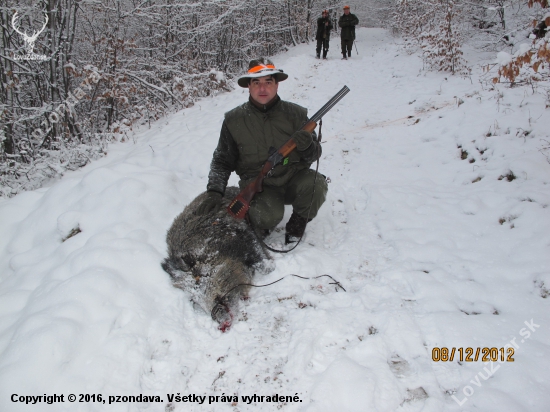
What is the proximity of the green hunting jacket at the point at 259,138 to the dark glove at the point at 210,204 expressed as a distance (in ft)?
0.20

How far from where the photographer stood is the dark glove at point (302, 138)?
8.87ft

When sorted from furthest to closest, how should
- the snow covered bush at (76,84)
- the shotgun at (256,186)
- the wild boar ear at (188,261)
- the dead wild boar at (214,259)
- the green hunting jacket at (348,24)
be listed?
1. the green hunting jacket at (348,24)
2. the snow covered bush at (76,84)
3. the shotgun at (256,186)
4. the wild boar ear at (188,261)
5. the dead wild boar at (214,259)

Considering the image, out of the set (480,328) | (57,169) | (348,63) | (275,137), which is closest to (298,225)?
(275,137)

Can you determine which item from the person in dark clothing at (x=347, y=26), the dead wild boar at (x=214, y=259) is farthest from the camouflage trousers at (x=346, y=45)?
the dead wild boar at (x=214, y=259)

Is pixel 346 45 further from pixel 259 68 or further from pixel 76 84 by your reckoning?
pixel 259 68

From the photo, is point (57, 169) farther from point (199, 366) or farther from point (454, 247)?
point (454, 247)

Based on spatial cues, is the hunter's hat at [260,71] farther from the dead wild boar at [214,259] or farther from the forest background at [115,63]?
the forest background at [115,63]

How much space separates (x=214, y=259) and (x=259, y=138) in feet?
4.06

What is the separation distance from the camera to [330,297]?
→ 7.72 feet

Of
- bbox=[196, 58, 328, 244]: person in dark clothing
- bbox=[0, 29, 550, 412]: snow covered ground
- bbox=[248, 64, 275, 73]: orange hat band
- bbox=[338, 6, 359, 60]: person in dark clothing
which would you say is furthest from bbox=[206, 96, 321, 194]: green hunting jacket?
bbox=[338, 6, 359, 60]: person in dark clothing

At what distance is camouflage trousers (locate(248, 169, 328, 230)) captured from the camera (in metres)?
2.98
